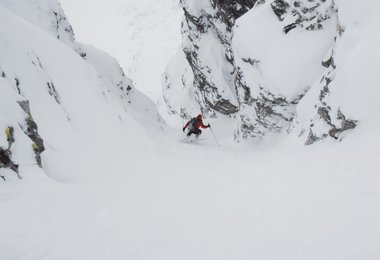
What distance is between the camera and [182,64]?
3806 centimetres

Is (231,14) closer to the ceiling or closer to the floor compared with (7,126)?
closer to the ceiling

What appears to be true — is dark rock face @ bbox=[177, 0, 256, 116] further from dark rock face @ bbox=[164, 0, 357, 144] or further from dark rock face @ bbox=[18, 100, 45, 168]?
dark rock face @ bbox=[18, 100, 45, 168]

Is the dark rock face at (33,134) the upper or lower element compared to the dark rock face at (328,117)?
lower

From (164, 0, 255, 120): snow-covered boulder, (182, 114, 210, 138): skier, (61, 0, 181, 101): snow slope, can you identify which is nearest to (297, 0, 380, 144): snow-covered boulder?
(182, 114, 210, 138): skier

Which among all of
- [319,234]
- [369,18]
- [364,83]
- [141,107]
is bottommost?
[141,107]

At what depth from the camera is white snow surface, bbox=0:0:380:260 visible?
4.96m

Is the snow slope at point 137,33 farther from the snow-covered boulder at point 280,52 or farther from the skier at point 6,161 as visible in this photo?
the skier at point 6,161

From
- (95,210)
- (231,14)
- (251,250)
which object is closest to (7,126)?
(95,210)

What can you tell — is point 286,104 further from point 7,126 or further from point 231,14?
point 7,126

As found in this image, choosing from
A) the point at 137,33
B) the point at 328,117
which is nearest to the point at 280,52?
the point at 328,117

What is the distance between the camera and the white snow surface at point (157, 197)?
496cm

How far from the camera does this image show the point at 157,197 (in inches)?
287

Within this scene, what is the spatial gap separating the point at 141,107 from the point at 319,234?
705 inches

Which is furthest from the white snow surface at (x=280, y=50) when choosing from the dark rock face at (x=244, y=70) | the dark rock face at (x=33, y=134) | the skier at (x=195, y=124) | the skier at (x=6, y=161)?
the skier at (x=6, y=161)
